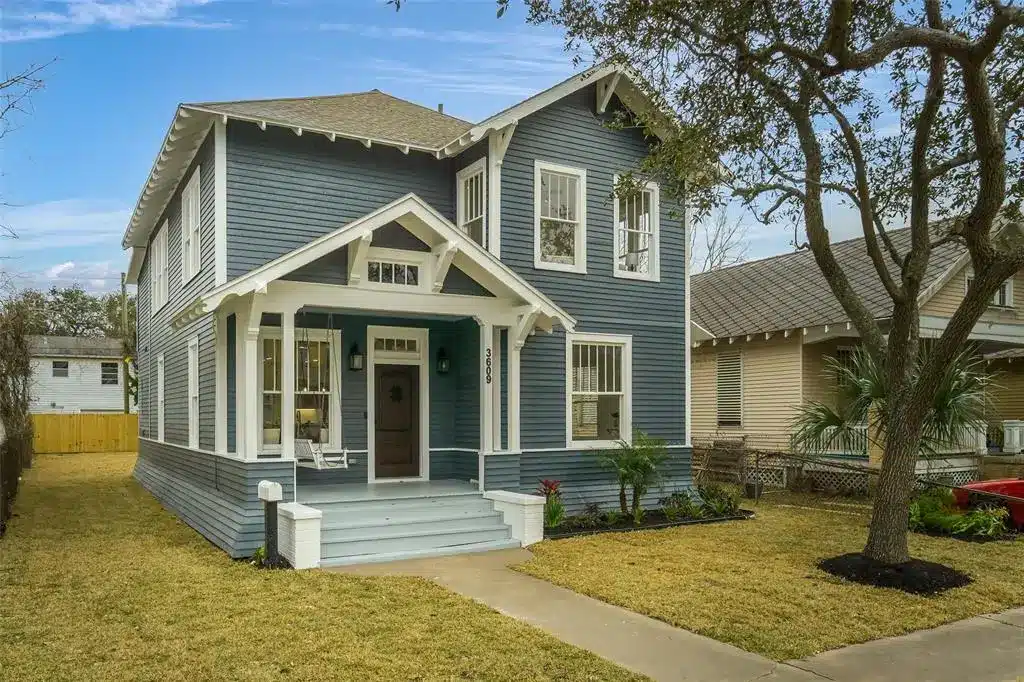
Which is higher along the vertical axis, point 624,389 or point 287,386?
point 287,386

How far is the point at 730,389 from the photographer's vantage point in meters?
20.0

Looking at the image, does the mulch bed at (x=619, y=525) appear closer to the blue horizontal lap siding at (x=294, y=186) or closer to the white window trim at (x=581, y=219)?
the white window trim at (x=581, y=219)

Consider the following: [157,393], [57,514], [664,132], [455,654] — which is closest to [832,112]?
[664,132]

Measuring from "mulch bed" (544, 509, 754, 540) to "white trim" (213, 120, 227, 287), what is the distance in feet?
19.1

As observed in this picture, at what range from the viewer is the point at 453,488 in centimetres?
1179

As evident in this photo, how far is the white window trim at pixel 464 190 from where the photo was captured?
12492 mm

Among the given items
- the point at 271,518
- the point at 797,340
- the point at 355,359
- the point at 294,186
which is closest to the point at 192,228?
the point at 294,186

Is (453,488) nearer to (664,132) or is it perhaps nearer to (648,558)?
(648,558)

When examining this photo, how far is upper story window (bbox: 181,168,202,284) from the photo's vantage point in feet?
41.1

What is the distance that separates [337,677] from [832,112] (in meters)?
7.58

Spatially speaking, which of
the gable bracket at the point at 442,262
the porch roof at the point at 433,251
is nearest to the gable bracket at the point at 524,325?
the porch roof at the point at 433,251

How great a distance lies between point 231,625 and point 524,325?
5982 millimetres

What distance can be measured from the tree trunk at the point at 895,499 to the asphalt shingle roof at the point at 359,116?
25.7 ft

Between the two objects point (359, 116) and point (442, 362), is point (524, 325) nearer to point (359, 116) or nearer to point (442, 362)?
point (442, 362)
